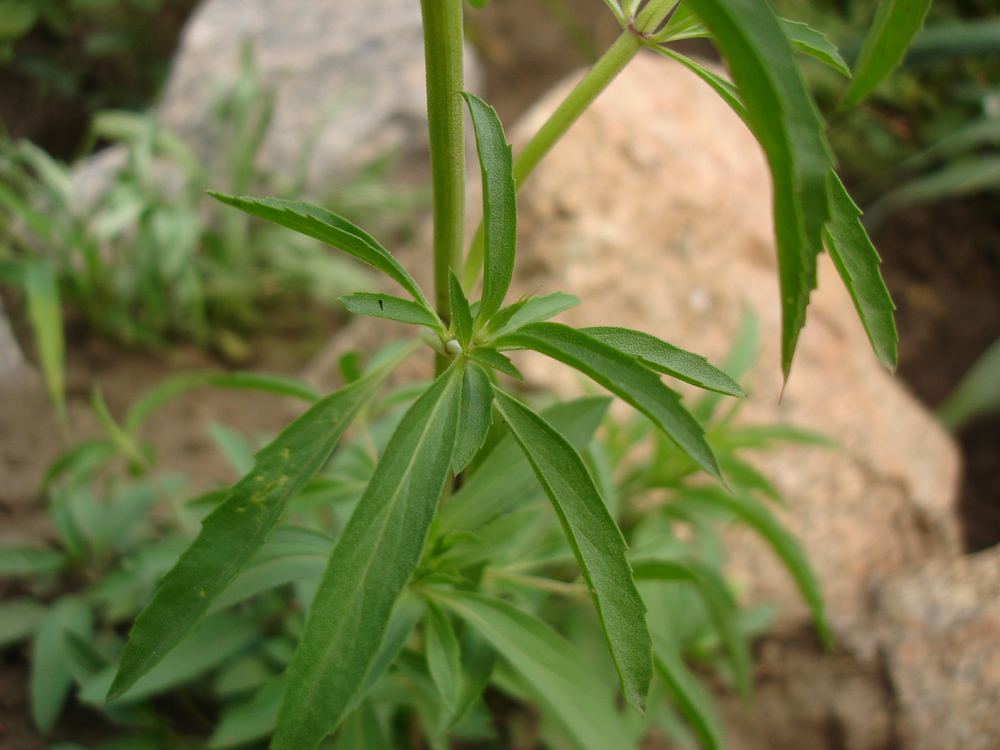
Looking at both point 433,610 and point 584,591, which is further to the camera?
point 584,591

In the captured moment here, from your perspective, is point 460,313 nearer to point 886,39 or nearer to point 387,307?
point 387,307

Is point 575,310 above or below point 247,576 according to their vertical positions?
above

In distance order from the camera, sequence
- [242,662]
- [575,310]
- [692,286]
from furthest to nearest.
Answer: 1. [692,286]
2. [575,310]
3. [242,662]

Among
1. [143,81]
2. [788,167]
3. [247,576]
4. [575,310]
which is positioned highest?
[788,167]

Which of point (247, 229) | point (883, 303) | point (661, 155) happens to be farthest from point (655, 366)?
point (247, 229)

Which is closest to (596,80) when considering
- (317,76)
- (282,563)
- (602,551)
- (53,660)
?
(602,551)

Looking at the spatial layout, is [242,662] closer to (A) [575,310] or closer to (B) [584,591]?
(B) [584,591]

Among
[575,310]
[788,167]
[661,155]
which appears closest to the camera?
[788,167]
